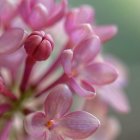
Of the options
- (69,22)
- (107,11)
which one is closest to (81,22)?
(69,22)

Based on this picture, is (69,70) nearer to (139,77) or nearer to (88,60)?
(88,60)

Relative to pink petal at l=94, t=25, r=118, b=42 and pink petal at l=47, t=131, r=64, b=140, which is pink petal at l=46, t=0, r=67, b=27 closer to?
pink petal at l=94, t=25, r=118, b=42

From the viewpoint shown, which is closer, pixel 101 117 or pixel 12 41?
pixel 12 41

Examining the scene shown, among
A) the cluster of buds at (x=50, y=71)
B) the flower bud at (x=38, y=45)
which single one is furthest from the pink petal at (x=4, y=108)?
the flower bud at (x=38, y=45)

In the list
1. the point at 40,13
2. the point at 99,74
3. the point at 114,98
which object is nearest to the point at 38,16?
the point at 40,13

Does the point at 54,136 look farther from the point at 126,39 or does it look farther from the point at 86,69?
the point at 126,39

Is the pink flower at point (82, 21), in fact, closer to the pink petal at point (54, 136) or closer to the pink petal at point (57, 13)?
the pink petal at point (57, 13)

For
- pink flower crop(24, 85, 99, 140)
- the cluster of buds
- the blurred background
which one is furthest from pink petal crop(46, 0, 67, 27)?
the blurred background
